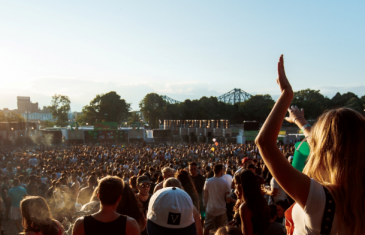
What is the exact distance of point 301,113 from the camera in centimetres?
210

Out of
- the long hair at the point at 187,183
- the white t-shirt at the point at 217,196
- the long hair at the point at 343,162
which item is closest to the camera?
→ the long hair at the point at 343,162

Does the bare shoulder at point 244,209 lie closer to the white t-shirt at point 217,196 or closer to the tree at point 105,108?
the white t-shirt at point 217,196

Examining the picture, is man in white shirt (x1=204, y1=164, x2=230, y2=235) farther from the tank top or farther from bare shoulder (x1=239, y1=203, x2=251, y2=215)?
the tank top

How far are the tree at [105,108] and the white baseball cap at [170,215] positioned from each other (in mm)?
68443

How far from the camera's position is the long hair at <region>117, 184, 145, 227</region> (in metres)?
2.87

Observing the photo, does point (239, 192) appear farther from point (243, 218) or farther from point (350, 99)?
point (350, 99)

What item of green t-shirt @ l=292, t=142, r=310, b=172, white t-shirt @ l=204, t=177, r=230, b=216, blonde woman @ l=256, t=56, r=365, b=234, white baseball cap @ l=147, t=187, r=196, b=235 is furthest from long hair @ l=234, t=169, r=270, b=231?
white t-shirt @ l=204, t=177, r=230, b=216

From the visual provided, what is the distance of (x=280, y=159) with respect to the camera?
3.91 feet

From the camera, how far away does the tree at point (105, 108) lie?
68750 millimetres

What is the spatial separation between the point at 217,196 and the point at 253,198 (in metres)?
2.30

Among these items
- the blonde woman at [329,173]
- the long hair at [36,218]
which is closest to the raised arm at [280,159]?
the blonde woman at [329,173]

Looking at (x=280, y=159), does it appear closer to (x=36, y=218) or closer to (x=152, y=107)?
(x=36, y=218)

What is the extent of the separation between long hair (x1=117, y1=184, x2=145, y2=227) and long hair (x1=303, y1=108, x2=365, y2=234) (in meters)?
2.07

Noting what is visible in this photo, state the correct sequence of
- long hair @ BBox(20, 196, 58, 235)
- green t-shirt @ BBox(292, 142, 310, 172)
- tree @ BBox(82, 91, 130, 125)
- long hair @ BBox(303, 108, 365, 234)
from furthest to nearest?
tree @ BBox(82, 91, 130, 125)
long hair @ BBox(20, 196, 58, 235)
green t-shirt @ BBox(292, 142, 310, 172)
long hair @ BBox(303, 108, 365, 234)
